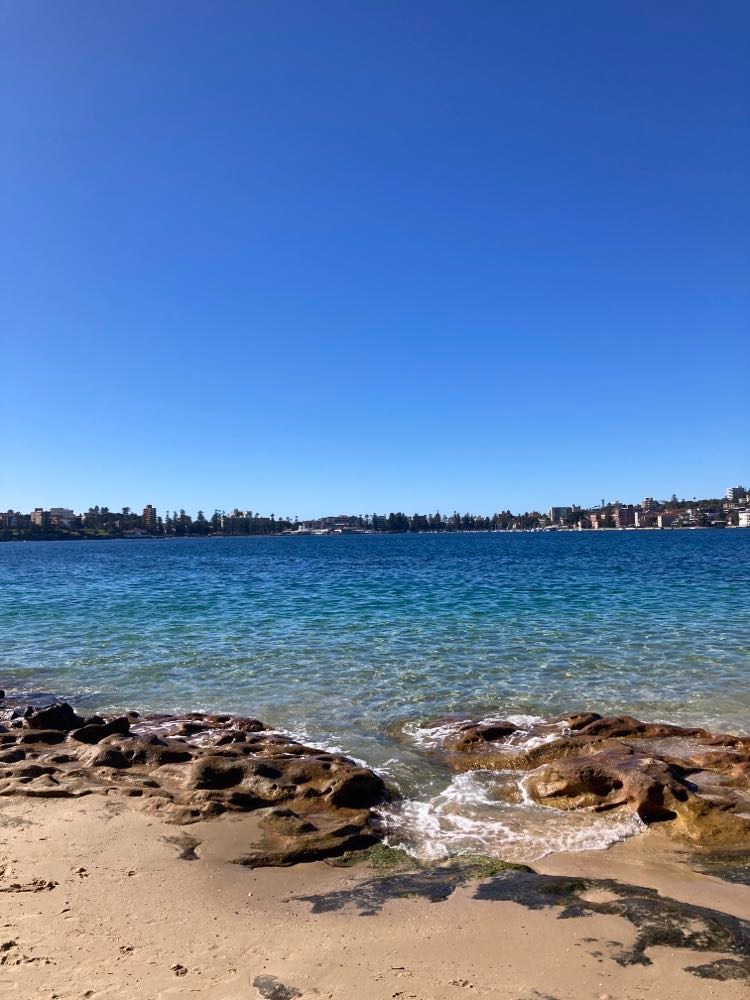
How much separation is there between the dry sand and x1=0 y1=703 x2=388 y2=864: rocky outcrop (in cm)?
66

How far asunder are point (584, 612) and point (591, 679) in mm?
10135

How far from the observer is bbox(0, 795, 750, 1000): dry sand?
4.43 m

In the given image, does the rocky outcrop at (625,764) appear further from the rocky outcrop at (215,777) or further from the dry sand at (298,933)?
the rocky outcrop at (215,777)

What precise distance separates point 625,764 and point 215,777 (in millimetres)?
5412

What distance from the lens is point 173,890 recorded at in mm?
5980

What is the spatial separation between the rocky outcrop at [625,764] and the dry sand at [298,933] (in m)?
0.76

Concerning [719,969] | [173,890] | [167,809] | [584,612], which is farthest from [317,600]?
[719,969]

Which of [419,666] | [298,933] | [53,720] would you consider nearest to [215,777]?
[298,933]

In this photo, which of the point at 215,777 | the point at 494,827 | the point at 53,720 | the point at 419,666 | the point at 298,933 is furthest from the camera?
the point at 419,666

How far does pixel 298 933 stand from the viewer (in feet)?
17.0

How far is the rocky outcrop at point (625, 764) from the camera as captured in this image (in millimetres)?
7512

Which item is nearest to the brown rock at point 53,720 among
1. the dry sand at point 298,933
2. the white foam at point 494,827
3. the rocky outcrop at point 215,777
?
the rocky outcrop at point 215,777

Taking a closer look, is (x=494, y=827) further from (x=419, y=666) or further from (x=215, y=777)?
(x=419, y=666)

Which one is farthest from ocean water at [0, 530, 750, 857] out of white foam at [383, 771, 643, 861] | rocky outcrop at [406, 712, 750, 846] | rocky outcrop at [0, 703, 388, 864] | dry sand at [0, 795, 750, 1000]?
dry sand at [0, 795, 750, 1000]
